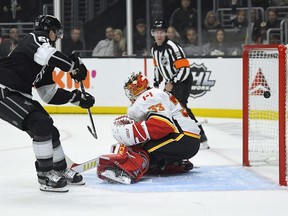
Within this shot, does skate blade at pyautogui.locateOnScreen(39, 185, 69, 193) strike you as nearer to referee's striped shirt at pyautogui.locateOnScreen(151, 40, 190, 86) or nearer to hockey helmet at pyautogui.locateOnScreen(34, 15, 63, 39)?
hockey helmet at pyautogui.locateOnScreen(34, 15, 63, 39)

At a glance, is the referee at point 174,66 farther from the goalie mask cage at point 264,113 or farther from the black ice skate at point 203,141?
the goalie mask cage at point 264,113

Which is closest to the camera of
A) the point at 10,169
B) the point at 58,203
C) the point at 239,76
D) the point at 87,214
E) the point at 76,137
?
the point at 87,214

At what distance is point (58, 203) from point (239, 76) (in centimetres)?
567

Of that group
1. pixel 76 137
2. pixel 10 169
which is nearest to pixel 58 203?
pixel 10 169

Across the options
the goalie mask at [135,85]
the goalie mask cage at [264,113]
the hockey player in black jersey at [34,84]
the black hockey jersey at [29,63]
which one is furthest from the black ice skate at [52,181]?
the goalie mask cage at [264,113]

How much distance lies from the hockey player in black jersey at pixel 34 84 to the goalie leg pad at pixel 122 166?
19cm

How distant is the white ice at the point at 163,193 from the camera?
4078 mm

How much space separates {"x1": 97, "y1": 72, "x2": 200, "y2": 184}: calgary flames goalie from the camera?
4906mm

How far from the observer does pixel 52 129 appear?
15.3ft

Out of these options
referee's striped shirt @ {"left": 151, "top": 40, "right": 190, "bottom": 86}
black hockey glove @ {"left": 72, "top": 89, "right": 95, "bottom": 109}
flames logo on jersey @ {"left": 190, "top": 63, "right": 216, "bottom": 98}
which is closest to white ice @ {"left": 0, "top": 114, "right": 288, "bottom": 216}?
black hockey glove @ {"left": 72, "top": 89, "right": 95, "bottom": 109}

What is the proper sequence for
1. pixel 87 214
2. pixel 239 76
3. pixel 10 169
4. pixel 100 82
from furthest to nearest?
pixel 100 82, pixel 239 76, pixel 10 169, pixel 87 214

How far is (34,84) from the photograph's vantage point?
4879 millimetres

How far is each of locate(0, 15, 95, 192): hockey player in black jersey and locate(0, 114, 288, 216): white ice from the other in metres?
0.19

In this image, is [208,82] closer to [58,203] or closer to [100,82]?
[100,82]
